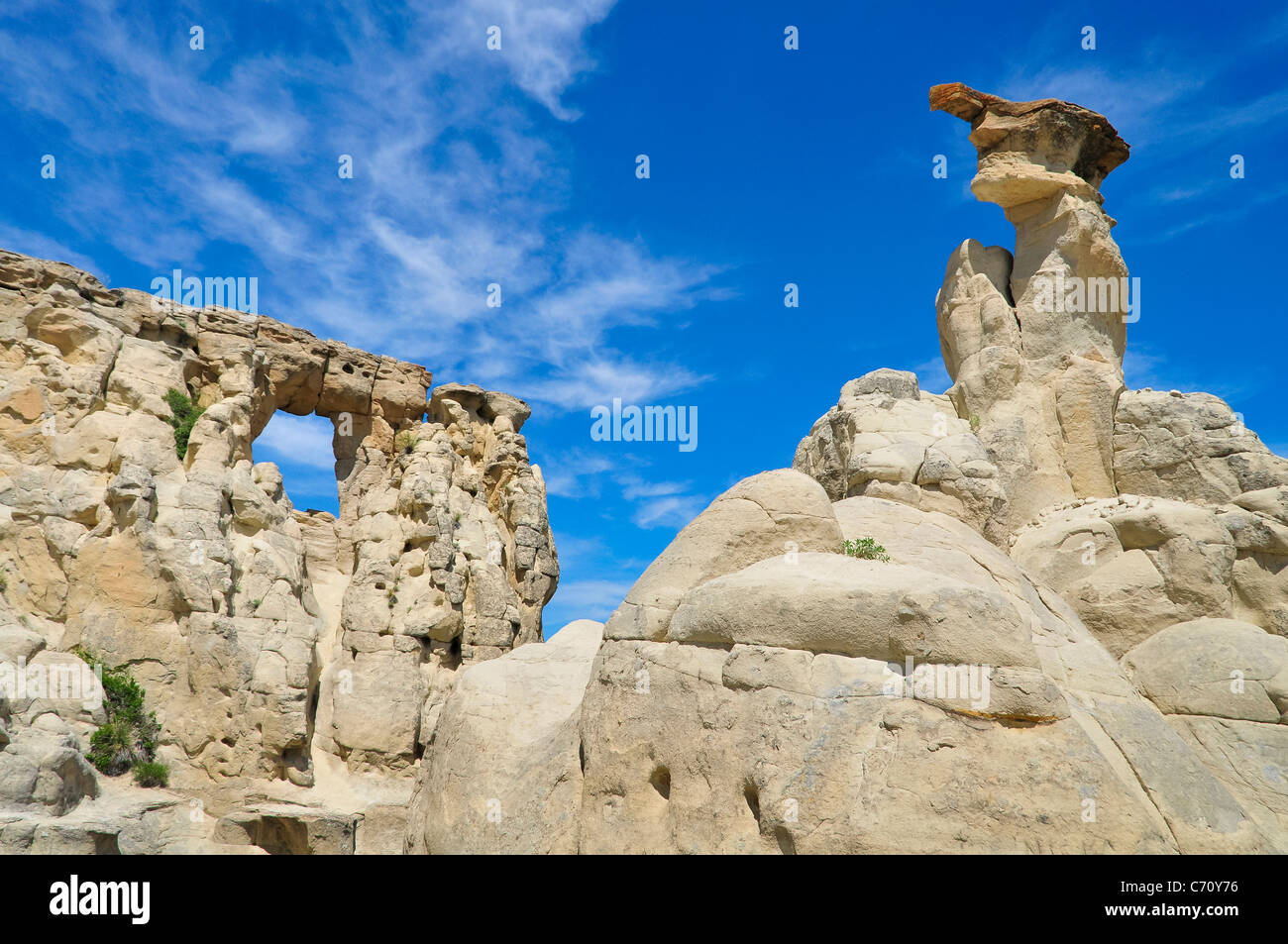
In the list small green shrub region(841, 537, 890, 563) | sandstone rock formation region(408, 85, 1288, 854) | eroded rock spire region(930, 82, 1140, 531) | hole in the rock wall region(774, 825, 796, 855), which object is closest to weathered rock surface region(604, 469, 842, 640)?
sandstone rock formation region(408, 85, 1288, 854)

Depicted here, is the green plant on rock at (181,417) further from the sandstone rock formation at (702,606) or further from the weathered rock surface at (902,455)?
the weathered rock surface at (902,455)

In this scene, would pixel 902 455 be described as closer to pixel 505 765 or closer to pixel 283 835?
pixel 505 765

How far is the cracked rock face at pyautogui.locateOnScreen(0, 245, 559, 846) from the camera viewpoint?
1853 cm

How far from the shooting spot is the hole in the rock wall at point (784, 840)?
25.6 ft

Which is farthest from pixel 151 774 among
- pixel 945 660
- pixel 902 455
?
pixel 945 660

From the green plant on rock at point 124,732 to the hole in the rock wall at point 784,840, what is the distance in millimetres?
14217

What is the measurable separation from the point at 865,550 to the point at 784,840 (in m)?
4.00

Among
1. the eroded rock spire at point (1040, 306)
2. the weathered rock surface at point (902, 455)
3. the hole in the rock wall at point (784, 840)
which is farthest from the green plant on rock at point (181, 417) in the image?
the hole in the rock wall at point (784, 840)

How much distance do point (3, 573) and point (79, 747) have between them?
4932mm

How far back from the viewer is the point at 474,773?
11.0 metres

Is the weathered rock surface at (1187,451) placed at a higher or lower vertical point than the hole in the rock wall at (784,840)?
higher

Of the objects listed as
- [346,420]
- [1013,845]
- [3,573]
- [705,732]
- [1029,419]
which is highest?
[346,420]
